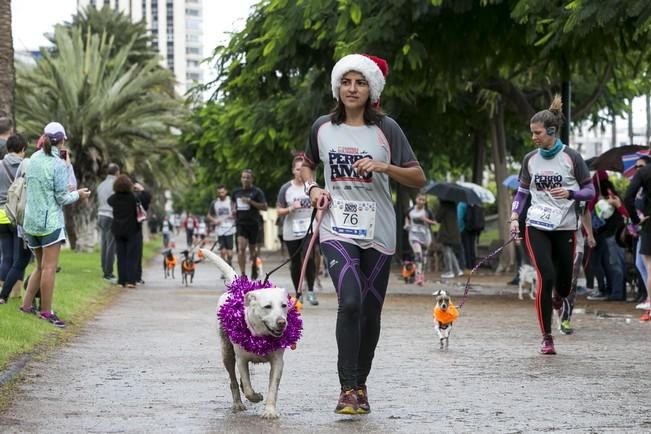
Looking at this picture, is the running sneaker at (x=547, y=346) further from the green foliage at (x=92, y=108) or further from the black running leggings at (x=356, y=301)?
the green foliage at (x=92, y=108)

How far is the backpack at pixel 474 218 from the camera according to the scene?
31.9 metres

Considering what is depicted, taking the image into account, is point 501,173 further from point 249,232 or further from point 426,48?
point 426,48

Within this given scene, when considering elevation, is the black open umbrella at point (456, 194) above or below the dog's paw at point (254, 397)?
above

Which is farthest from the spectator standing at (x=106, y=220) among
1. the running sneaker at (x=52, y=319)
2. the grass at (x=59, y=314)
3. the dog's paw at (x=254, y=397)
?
the dog's paw at (x=254, y=397)

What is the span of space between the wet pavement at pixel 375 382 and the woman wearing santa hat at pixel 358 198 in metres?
0.51

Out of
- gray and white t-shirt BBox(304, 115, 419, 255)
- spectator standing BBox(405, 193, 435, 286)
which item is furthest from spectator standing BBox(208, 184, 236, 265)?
gray and white t-shirt BBox(304, 115, 419, 255)

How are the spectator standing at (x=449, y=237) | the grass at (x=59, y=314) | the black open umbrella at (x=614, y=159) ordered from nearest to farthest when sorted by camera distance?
the grass at (x=59, y=314)
the black open umbrella at (x=614, y=159)
the spectator standing at (x=449, y=237)

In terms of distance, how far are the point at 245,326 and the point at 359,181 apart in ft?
3.41

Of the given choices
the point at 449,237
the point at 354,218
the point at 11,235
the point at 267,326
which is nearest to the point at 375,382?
Result: the point at 354,218

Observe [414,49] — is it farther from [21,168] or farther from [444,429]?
[444,429]

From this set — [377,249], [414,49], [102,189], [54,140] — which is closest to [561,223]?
[377,249]

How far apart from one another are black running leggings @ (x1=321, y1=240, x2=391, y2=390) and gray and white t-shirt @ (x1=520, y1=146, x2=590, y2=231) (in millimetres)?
3677

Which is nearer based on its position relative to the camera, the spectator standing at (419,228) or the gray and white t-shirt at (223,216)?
the gray and white t-shirt at (223,216)

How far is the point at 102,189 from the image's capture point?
76.7ft
